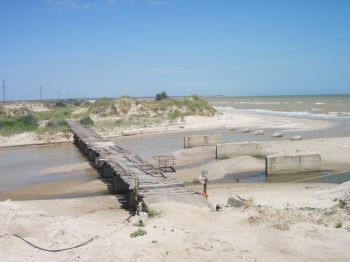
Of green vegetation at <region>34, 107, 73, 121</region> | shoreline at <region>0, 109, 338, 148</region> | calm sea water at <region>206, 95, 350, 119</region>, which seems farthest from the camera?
calm sea water at <region>206, 95, 350, 119</region>

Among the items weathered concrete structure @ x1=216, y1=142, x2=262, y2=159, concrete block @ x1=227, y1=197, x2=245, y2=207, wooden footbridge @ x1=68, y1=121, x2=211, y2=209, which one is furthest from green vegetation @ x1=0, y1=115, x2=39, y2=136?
concrete block @ x1=227, y1=197, x2=245, y2=207

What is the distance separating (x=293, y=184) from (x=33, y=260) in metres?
13.2

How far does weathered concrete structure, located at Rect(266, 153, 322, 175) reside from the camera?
2230cm

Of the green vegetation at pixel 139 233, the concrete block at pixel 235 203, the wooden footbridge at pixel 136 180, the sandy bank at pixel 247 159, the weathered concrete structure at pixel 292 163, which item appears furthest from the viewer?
the sandy bank at pixel 247 159

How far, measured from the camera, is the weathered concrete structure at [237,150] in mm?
27453

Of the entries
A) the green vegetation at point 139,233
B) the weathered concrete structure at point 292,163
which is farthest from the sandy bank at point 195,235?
the weathered concrete structure at point 292,163

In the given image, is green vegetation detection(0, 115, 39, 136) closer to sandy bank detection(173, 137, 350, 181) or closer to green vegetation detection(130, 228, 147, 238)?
sandy bank detection(173, 137, 350, 181)

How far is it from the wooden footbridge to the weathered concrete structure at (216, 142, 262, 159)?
5.97 metres

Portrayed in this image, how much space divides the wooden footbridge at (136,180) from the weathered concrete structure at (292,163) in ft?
20.2

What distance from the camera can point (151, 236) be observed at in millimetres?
11305

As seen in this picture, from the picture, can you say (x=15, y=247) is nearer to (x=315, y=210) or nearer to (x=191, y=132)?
(x=315, y=210)

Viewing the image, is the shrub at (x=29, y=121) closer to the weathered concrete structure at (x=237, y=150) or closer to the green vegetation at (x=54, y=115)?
the green vegetation at (x=54, y=115)

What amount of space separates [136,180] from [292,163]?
10128mm

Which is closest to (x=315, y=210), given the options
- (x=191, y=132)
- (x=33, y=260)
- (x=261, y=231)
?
(x=261, y=231)
